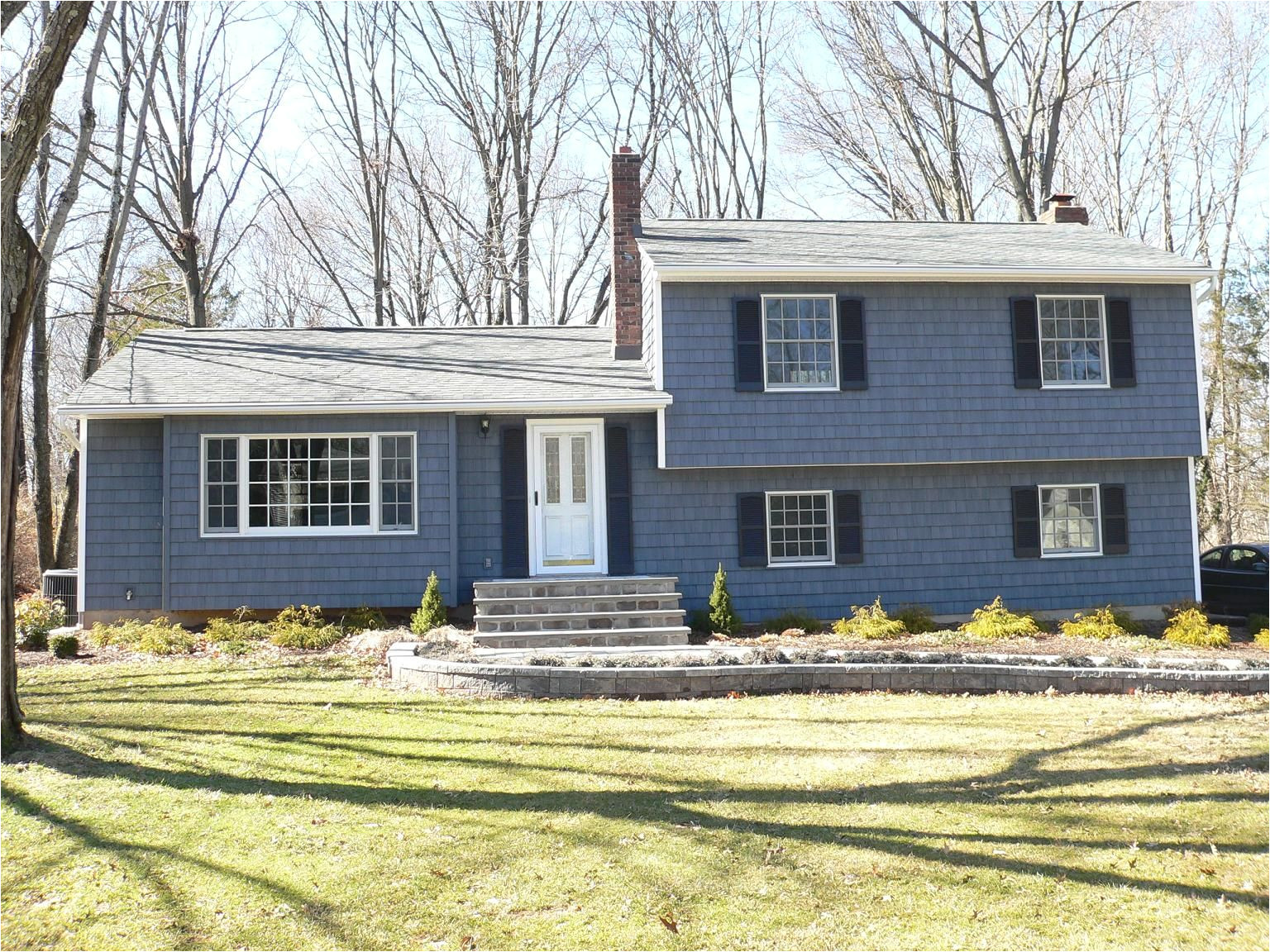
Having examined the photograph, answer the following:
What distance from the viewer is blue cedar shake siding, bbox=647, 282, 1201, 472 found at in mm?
12594

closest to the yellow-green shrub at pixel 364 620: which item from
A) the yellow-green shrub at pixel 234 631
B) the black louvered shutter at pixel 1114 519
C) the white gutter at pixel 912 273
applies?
the yellow-green shrub at pixel 234 631

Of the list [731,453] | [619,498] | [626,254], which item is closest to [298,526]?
[619,498]

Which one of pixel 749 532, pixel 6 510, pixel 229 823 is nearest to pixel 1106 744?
pixel 229 823

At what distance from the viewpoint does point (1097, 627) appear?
1191 centimetres

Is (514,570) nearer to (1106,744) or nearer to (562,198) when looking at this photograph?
(1106,744)

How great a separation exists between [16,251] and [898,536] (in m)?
10.8

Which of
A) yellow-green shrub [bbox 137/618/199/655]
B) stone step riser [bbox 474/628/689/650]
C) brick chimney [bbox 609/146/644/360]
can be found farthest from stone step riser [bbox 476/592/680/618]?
brick chimney [bbox 609/146/644/360]

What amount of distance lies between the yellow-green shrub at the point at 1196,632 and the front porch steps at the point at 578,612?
6.14 metres

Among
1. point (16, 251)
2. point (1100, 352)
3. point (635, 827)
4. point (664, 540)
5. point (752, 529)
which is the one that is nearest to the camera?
point (635, 827)

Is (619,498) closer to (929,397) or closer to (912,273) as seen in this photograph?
(929,397)

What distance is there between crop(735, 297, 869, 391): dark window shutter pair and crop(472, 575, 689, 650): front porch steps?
3.03 m

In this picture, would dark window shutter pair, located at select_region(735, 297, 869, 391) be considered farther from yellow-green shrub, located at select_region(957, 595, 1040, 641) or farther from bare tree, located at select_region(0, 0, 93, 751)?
bare tree, located at select_region(0, 0, 93, 751)

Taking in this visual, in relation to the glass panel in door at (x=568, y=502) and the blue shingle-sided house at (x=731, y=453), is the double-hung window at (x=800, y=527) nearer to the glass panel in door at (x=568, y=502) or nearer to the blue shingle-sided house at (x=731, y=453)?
the blue shingle-sided house at (x=731, y=453)

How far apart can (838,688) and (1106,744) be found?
2.58 m
